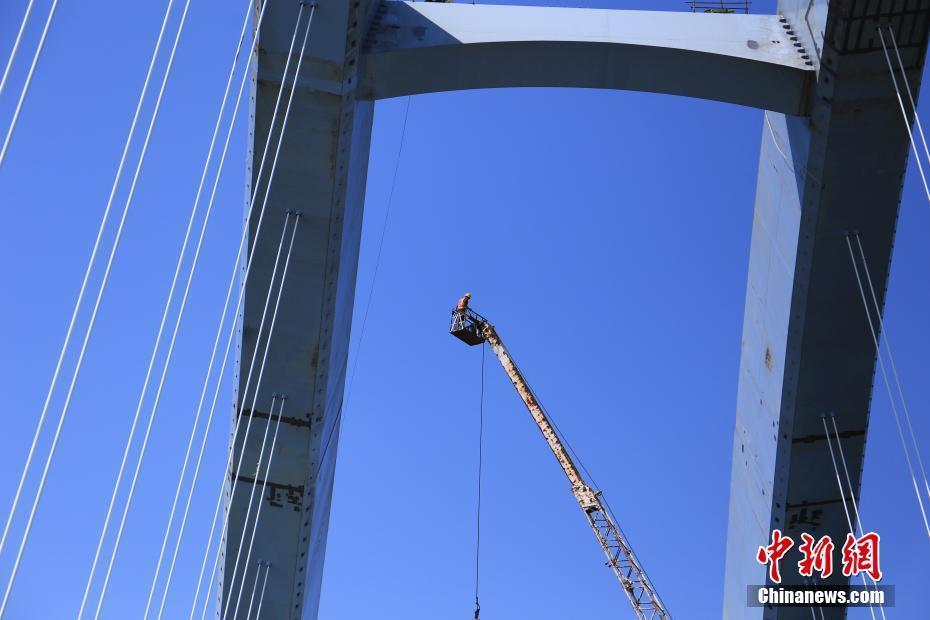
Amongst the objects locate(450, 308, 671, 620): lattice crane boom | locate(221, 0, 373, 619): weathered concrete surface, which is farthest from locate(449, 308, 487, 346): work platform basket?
locate(221, 0, 373, 619): weathered concrete surface

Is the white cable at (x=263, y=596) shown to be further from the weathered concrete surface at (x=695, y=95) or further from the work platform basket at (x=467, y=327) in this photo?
the work platform basket at (x=467, y=327)

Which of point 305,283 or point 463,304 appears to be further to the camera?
point 463,304

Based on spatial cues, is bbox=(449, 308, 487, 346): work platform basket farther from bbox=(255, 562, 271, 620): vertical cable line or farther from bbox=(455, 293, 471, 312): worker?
bbox=(255, 562, 271, 620): vertical cable line

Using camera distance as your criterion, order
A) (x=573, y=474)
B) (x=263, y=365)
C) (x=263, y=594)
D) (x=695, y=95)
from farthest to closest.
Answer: (x=573, y=474), (x=263, y=594), (x=263, y=365), (x=695, y=95)

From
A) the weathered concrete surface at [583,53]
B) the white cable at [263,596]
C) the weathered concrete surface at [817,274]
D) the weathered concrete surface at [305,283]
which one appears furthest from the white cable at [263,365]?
the weathered concrete surface at [817,274]

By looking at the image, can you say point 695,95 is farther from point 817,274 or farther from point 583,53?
point 817,274

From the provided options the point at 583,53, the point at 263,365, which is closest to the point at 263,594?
the point at 263,365

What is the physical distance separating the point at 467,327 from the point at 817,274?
25.4 meters

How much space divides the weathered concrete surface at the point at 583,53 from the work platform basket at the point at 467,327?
25.3 m

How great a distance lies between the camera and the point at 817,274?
9898 mm

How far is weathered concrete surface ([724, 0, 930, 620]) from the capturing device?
8.92 metres

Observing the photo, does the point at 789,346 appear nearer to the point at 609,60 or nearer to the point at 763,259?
the point at 763,259

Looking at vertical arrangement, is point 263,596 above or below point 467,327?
below

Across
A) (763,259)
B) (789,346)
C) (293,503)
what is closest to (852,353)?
(789,346)
